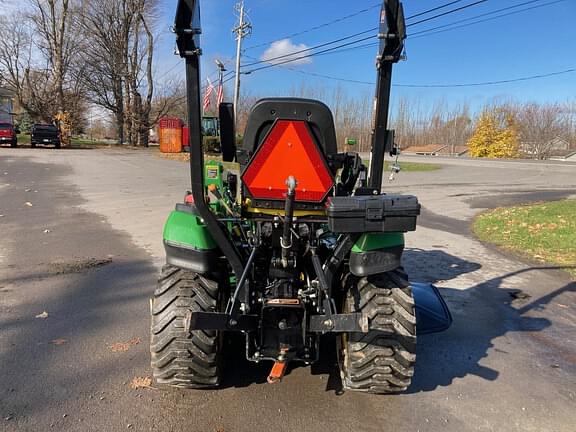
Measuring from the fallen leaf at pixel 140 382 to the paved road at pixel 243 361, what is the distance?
4 cm

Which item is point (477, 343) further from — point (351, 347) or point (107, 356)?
point (107, 356)

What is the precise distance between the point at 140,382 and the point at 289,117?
6.93 feet

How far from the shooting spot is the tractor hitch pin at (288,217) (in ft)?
7.84

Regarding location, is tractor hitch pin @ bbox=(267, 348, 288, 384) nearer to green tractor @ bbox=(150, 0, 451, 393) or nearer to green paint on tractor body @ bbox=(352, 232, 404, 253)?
green tractor @ bbox=(150, 0, 451, 393)

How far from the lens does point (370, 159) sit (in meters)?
2.99

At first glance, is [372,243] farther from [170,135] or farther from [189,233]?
[170,135]

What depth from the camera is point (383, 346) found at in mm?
2930

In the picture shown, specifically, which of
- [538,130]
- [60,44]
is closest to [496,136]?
[538,130]

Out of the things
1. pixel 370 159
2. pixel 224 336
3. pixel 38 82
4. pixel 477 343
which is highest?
pixel 38 82

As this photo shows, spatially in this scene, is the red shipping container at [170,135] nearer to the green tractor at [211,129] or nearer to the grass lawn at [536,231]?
the green tractor at [211,129]

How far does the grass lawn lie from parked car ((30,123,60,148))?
33.6 m

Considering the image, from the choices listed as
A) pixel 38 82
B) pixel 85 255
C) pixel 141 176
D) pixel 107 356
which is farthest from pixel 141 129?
pixel 107 356

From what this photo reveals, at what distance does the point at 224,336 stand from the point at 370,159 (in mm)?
1619

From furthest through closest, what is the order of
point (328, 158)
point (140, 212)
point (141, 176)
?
point (141, 176) < point (140, 212) < point (328, 158)
